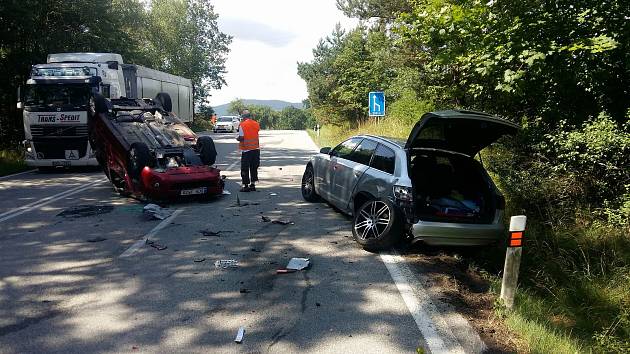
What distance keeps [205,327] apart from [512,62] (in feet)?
20.3

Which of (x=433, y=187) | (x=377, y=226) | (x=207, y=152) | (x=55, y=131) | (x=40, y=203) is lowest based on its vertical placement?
(x=40, y=203)

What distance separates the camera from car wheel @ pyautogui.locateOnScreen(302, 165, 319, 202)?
890 cm

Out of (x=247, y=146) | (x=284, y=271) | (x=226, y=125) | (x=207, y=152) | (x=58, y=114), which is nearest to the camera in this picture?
(x=284, y=271)

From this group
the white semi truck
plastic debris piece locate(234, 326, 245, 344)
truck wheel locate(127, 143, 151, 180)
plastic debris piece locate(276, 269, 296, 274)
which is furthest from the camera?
the white semi truck

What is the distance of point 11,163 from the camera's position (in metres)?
13.8

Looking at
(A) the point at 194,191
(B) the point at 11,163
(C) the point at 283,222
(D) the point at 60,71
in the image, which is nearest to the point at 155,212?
(A) the point at 194,191

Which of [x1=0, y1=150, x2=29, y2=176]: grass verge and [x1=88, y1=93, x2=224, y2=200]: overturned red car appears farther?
[x1=0, y1=150, x2=29, y2=176]: grass verge

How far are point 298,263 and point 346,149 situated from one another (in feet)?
9.74

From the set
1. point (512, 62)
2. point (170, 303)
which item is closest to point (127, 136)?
point (170, 303)

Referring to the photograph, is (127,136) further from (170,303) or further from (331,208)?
(170,303)

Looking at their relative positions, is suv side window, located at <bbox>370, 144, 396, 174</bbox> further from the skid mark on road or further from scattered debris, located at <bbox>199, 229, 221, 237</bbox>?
scattered debris, located at <bbox>199, 229, 221, 237</bbox>

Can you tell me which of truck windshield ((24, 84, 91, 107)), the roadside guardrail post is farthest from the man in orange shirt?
the roadside guardrail post

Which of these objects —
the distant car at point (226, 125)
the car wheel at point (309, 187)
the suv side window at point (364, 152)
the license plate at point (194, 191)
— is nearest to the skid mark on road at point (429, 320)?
the suv side window at point (364, 152)

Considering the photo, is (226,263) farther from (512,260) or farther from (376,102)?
(376,102)
